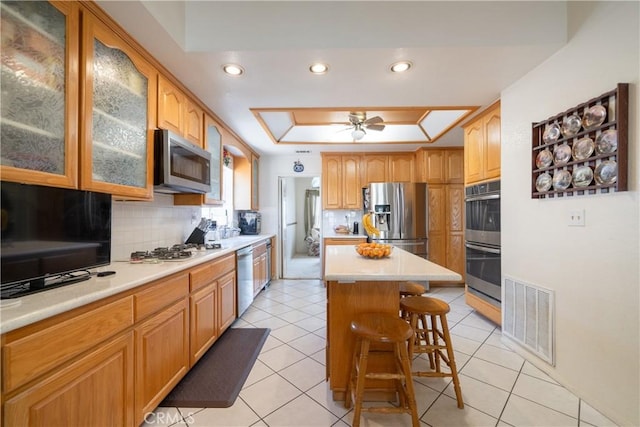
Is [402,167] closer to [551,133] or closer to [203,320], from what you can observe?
[551,133]

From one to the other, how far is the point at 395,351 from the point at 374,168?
360 centimetres

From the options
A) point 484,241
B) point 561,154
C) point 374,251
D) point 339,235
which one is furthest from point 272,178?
point 561,154

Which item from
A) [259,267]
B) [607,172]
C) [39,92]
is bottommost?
[259,267]

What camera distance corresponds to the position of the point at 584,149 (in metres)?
1.60

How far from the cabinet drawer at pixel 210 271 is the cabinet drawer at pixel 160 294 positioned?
0.33ft

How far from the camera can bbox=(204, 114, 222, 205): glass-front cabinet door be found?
276 cm

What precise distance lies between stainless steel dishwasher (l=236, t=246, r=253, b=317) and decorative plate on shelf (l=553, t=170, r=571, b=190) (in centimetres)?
284

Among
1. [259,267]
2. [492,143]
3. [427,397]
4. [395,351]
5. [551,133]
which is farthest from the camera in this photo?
[259,267]

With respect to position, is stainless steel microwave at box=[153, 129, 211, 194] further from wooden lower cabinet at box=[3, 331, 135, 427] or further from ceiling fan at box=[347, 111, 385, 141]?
Result: ceiling fan at box=[347, 111, 385, 141]

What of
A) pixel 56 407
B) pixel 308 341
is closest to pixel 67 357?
pixel 56 407

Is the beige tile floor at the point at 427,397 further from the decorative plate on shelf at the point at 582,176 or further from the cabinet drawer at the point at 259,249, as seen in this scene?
the decorative plate on shelf at the point at 582,176

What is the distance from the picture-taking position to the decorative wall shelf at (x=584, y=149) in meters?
1.39

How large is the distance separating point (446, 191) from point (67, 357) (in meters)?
4.56

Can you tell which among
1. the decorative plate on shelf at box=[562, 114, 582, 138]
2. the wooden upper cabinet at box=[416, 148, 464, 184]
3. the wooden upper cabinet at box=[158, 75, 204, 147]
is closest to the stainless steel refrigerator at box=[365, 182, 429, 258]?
the wooden upper cabinet at box=[416, 148, 464, 184]
